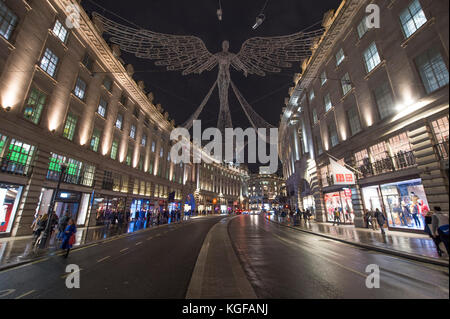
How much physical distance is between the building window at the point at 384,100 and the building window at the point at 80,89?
2950cm

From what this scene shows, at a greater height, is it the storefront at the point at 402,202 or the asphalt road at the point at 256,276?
the storefront at the point at 402,202

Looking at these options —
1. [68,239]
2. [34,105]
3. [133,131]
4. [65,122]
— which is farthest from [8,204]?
[133,131]

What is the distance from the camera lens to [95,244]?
42.2 feet

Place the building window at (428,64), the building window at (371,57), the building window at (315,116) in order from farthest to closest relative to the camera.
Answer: the building window at (315,116), the building window at (371,57), the building window at (428,64)

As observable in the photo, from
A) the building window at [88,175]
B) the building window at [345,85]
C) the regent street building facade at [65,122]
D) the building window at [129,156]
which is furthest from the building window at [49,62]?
the building window at [345,85]

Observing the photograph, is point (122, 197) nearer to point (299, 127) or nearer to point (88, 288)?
point (88, 288)

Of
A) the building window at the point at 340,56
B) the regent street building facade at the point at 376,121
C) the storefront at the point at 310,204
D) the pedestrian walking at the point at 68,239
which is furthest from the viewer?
the storefront at the point at 310,204

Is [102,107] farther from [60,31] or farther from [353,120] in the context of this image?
[353,120]

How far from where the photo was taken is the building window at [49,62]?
17266mm

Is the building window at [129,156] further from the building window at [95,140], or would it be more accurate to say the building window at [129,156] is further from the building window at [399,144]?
the building window at [399,144]

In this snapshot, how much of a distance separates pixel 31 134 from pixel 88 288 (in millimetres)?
16841

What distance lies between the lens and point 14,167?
14516 mm

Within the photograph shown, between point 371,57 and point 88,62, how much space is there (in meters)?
29.8

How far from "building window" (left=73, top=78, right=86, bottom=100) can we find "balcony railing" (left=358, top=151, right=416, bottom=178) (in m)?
30.1
